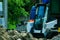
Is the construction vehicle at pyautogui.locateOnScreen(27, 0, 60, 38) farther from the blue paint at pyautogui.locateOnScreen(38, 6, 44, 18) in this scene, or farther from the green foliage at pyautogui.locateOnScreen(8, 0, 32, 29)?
the green foliage at pyautogui.locateOnScreen(8, 0, 32, 29)

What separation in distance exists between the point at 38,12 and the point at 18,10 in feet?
14.9

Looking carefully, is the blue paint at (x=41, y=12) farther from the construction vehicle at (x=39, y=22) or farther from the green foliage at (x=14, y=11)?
the green foliage at (x=14, y=11)

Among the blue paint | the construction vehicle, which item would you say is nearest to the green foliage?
the construction vehicle

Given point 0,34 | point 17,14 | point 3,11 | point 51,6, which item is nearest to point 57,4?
point 51,6

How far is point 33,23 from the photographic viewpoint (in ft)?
60.2

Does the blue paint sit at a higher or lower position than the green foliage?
higher

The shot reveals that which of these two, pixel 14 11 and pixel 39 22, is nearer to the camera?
pixel 39 22

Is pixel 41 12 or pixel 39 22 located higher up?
pixel 41 12

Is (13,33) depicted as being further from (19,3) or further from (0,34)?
(19,3)

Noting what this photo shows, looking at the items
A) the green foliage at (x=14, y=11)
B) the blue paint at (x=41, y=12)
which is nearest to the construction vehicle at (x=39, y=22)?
the blue paint at (x=41, y=12)

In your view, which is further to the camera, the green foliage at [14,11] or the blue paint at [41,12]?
the green foliage at [14,11]

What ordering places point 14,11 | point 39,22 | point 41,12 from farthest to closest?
point 14,11 < point 39,22 < point 41,12

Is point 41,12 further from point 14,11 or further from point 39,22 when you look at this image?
point 14,11

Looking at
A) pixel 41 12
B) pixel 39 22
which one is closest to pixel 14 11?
pixel 39 22
